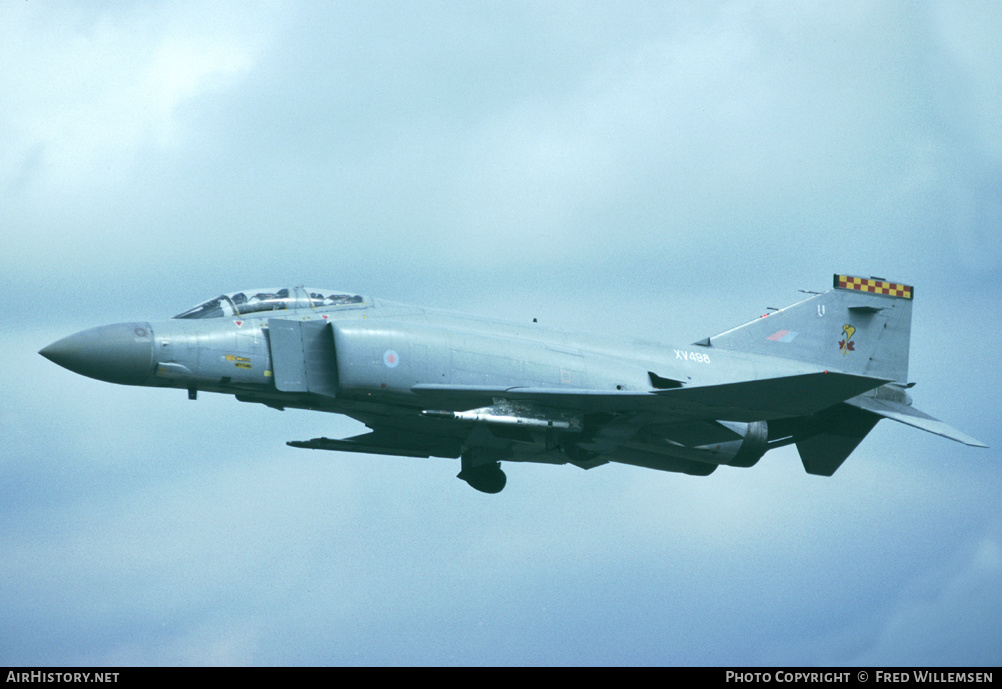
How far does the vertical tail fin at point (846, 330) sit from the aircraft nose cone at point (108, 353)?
11.9 metres

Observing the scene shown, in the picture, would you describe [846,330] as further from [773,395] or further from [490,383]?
[490,383]

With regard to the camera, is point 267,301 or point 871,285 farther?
point 871,285

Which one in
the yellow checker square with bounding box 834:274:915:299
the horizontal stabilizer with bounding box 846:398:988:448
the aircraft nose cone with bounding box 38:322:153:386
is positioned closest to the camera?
the aircraft nose cone with bounding box 38:322:153:386

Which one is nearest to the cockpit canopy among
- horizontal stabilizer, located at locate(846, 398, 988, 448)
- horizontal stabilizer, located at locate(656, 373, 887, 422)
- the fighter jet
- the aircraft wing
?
the fighter jet

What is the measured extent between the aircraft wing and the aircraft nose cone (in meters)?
4.30

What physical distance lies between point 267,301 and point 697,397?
737 centimetres

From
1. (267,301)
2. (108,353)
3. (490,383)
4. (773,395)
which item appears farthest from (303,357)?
(773,395)

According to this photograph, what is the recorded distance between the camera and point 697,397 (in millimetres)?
19453

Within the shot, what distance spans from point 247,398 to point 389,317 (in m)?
2.73

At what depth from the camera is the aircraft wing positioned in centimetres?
1889

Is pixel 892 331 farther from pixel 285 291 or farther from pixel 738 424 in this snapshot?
pixel 285 291

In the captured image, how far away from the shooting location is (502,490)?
73.6 ft

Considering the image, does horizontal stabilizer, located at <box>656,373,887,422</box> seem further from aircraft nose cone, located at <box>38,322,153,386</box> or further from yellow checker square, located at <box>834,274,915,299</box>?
aircraft nose cone, located at <box>38,322,153,386</box>
